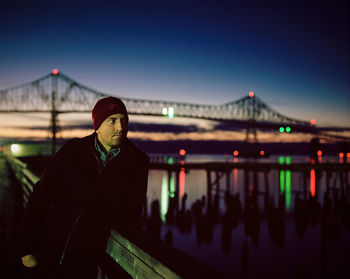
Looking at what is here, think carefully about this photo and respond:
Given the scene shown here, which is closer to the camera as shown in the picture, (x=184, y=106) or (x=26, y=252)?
(x=26, y=252)

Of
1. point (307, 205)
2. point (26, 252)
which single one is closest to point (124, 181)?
point (26, 252)

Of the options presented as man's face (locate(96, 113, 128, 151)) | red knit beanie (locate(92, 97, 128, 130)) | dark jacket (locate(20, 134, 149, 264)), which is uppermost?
red knit beanie (locate(92, 97, 128, 130))

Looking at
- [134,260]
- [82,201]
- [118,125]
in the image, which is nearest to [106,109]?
[118,125]

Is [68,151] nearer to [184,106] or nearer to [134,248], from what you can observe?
[134,248]

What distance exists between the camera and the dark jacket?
6.39 ft

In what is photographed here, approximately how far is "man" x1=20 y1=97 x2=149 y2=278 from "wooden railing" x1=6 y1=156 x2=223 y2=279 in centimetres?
13

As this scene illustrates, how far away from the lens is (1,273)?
3.77 metres

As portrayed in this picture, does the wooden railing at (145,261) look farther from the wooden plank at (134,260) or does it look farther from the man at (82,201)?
the man at (82,201)

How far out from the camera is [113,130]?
2100mm

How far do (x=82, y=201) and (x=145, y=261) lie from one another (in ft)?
1.85

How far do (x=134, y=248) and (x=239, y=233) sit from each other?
18202 mm

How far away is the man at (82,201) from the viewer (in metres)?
1.95

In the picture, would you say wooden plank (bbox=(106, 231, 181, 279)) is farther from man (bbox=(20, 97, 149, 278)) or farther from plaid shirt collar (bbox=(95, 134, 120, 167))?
plaid shirt collar (bbox=(95, 134, 120, 167))

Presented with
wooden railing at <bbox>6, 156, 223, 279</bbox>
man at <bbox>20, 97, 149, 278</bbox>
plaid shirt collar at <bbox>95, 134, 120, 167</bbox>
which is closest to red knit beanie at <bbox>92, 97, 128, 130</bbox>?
man at <bbox>20, 97, 149, 278</bbox>
